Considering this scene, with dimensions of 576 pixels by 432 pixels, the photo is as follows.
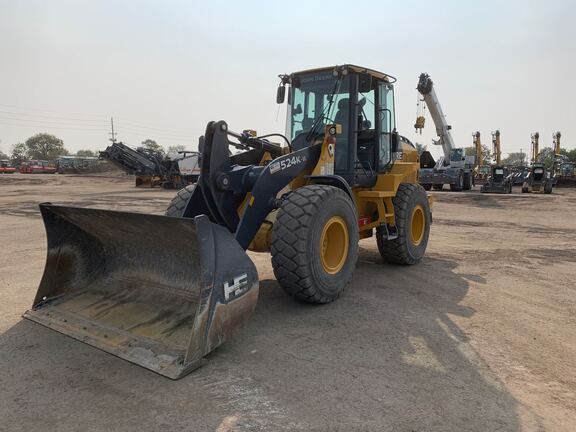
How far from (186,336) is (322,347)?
103cm

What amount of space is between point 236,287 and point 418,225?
4115mm

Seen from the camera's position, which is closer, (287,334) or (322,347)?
(322,347)

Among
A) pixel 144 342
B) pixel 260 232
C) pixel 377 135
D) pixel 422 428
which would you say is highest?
pixel 377 135

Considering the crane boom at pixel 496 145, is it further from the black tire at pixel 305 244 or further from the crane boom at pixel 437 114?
the black tire at pixel 305 244

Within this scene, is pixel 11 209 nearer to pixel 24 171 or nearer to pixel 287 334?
pixel 287 334

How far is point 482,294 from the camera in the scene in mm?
4660

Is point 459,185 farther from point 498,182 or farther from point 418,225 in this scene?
point 418,225

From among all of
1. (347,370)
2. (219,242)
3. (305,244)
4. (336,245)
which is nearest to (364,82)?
(336,245)

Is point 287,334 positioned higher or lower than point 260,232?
lower

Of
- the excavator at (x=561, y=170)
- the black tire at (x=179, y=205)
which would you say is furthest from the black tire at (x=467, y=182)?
the black tire at (x=179, y=205)

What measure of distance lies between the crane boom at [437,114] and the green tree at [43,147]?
87316 millimetres

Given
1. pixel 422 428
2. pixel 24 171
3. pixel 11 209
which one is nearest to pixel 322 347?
pixel 422 428

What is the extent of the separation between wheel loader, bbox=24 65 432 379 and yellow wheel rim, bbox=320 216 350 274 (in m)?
0.01

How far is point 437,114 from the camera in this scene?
883 inches
